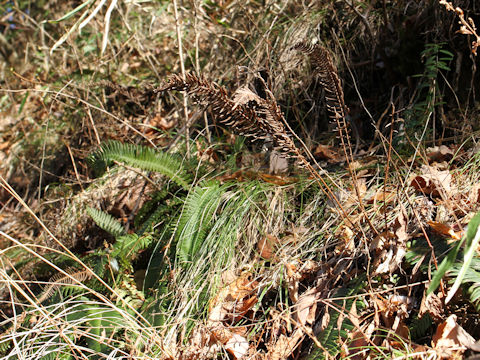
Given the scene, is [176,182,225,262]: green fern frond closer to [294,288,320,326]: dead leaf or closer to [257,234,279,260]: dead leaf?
[257,234,279,260]: dead leaf

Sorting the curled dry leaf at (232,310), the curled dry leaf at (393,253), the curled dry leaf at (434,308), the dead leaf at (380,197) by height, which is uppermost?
the dead leaf at (380,197)


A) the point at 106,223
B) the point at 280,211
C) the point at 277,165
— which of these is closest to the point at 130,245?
the point at 106,223

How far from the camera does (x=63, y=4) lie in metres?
5.18

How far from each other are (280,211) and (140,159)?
0.81 metres

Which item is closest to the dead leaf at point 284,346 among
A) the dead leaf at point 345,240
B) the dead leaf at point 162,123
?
the dead leaf at point 345,240

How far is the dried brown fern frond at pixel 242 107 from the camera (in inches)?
73.9

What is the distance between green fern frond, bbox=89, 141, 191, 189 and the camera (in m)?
2.64

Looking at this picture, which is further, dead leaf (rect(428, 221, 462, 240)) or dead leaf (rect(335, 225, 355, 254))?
dead leaf (rect(335, 225, 355, 254))

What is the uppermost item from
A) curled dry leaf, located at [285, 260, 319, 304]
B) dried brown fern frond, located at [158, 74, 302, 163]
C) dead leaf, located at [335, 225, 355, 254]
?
dried brown fern frond, located at [158, 74, 302, 163]

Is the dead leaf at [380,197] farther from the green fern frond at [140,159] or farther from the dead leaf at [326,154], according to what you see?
the green fern frond at [140,159]

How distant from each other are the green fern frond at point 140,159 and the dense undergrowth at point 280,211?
0.01 meters

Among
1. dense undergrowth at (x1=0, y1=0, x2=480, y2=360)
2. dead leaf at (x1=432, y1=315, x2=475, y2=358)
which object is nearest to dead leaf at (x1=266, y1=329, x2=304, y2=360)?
dense undergrowth at (x1=0, y1=0, x2=480, y2=360)

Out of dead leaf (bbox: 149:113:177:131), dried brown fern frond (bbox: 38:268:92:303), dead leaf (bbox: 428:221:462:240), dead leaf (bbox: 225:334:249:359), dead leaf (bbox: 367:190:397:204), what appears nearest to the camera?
dead leaf (bbox: 428:221:462:240)

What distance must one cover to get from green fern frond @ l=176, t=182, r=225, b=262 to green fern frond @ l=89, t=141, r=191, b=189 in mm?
140
